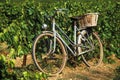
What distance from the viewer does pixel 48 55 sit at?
6.86 metres

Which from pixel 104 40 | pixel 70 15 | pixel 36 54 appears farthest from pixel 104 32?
pixel 36 54

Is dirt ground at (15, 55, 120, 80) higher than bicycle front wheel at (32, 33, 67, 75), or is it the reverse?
bicycle front wheel at (32, 33, 67, 75)

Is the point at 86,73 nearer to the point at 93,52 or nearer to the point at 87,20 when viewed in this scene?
the point at 93,52

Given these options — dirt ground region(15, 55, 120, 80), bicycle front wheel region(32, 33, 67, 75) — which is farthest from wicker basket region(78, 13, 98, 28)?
dirt ground region(15, 55, 120, 80)

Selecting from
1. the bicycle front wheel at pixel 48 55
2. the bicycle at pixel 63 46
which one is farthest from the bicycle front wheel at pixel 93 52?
the bicycle front wheel at pixel 48 55

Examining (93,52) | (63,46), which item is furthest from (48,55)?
(93,52)

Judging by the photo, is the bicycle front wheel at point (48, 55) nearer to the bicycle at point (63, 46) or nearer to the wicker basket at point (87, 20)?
the bicycle at point (63, 46)

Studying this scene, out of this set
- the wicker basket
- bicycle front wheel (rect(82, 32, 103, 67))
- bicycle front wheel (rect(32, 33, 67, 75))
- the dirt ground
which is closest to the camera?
bicycle front wheel (rect(32, 33, 67, 75))

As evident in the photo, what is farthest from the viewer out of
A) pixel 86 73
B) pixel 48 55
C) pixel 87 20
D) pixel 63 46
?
pixel 86 73

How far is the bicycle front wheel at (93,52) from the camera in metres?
7.80

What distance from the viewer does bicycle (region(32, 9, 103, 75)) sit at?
6863mm

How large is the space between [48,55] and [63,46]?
1.17ft

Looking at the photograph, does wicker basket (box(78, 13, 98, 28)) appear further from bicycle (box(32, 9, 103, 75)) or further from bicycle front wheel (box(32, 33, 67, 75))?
bicycle front wheel (box(32, 33, 67, 75))

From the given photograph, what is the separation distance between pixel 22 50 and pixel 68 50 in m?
1.37
